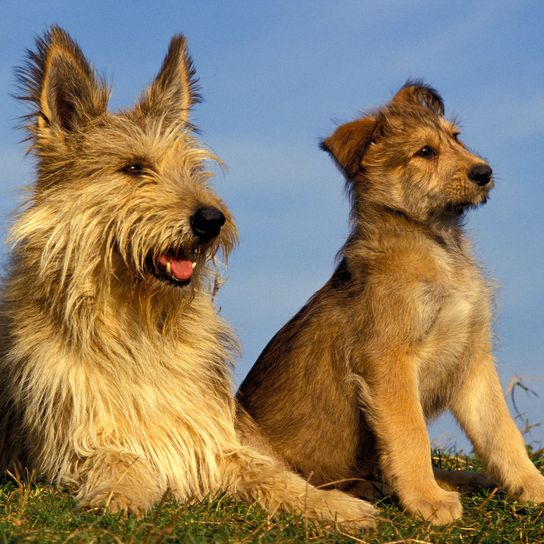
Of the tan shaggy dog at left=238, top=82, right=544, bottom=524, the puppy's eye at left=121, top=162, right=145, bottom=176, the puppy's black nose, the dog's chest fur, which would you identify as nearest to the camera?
the puppy's black nose

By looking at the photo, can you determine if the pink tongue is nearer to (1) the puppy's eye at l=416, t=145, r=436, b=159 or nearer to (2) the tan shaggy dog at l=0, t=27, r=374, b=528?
(2) the tan shaggy dog at l=0, t=27, r=374, b=528

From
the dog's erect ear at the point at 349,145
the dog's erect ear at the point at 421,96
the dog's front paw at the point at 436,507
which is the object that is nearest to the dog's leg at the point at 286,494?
the dog's front paw at the point at 436,507

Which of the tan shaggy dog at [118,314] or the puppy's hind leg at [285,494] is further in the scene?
the tan shaggy dog at [118,314]

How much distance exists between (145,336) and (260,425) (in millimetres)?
1362

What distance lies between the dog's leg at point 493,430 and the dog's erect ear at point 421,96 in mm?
2220

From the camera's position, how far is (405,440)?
18.9ft

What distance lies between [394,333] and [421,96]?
2.51 m

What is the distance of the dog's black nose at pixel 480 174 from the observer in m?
6.41

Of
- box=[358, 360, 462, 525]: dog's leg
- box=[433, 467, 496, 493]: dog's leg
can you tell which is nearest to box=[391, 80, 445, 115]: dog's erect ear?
box=[358, 360, 462, 525]: dog's leg

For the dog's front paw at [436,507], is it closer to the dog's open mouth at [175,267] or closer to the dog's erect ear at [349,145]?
the dog's open mouth at [175,267]

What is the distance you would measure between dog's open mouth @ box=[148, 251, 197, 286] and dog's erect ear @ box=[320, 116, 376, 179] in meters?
1.73

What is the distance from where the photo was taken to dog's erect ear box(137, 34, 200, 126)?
251 inches

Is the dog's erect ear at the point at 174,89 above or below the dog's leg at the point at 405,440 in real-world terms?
above

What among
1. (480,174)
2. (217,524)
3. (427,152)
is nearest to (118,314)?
(217,524)
